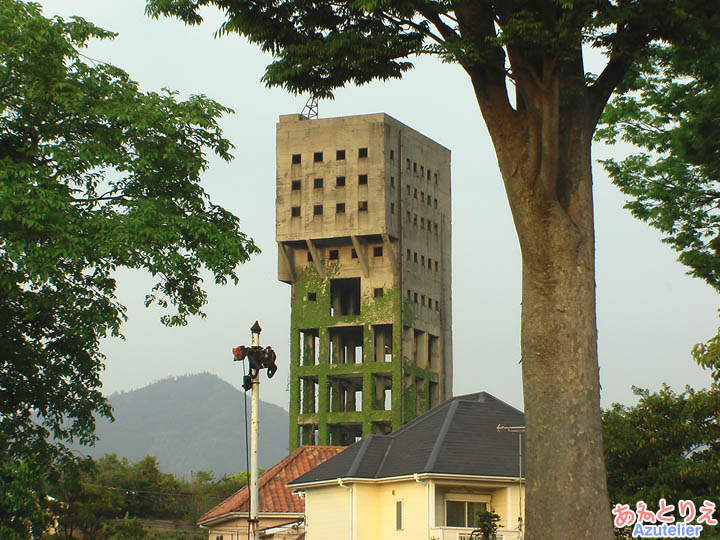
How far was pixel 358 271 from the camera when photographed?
8619 cm

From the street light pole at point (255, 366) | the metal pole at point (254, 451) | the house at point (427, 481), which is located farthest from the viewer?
the house at point (427, 481)

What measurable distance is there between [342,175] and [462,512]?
163 feet

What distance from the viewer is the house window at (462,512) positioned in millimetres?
Answer: 38500

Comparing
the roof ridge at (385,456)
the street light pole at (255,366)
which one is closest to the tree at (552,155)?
the street light pole at (255,366)

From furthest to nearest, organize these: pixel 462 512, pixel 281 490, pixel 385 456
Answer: pixel 281 490
pixel 385 456
pixel 462 512

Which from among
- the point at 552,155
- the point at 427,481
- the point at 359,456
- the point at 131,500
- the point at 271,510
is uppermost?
the point at 552,155

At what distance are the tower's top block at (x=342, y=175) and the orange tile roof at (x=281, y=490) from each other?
27.3 meters

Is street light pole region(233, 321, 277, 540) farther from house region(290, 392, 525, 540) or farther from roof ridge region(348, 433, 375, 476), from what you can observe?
roof ridge region(348, 433, 375, 476)

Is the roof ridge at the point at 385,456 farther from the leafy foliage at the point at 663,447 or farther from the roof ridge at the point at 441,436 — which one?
the leafy foliage at the point at 663,447

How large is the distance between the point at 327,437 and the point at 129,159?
62.4m

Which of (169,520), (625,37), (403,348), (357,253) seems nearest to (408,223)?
(357,253)

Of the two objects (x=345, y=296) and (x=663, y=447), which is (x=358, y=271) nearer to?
(x=345, y=296)

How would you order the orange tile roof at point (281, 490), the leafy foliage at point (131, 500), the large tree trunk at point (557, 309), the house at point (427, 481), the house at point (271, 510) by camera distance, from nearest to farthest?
the large tree trunk at point (557, 309) → the house at point (427, 481) → the house at point (271, 510) → the orange tile roof at point (281, 490) → the leafy foliage at point (131, 500)

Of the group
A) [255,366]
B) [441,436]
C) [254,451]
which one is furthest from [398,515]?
[255,366]
